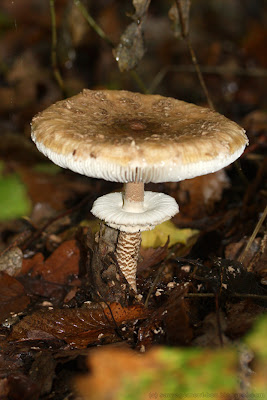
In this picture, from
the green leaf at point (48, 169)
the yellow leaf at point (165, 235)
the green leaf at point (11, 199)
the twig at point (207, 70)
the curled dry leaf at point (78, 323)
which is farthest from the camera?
the green leaf at point (48, 169)

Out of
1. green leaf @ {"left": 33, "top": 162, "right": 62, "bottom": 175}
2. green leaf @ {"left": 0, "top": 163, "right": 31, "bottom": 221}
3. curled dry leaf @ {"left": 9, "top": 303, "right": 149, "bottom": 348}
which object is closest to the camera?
green leaf @ {"left": 0, "top": 163, "right": 31, "bottom": 221}

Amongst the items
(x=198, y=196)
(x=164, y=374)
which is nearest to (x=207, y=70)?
(x=198, y=196)

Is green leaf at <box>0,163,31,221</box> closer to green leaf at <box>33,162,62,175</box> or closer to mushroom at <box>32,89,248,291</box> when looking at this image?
mushroom at <box>32,89,248,291</box>

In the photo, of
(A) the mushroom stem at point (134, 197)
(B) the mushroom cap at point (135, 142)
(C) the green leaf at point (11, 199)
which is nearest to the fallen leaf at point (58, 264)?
(A) the mushroom stem at point (134, 197)

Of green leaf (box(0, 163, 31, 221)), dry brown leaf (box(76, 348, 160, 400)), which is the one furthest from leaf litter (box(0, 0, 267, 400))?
green leaf (box(0, 163, 31, 221))

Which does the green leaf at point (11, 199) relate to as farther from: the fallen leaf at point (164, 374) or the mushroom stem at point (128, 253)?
the mushroom stem at point (128, 253)

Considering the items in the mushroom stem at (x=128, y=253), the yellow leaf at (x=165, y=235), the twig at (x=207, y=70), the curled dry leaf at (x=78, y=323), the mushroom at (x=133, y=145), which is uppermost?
the mushroom at (x=133, y=145)

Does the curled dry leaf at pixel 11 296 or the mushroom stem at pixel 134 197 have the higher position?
the mushroom stem at pixel 134 197
